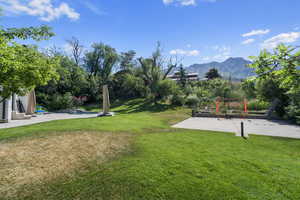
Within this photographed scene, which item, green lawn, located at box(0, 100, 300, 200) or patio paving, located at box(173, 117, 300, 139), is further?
patio paving, located at box(173, 117, 300, 139)

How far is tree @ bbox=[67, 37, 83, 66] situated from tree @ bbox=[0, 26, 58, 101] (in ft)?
106

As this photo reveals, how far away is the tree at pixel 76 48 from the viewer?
31.5 m

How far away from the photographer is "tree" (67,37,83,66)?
31469mm

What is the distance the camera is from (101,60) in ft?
110

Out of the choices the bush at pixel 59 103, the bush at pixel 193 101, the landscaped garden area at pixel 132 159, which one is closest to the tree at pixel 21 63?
the landscaped garden area at pixel 132 159

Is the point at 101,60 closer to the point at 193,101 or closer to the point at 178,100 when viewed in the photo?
the point at 178,100

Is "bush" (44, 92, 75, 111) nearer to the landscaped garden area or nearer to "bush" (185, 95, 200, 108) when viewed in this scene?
the landscaped garden area

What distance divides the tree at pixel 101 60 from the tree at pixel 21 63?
29213mm

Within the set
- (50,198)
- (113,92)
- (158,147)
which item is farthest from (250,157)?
(113,92)

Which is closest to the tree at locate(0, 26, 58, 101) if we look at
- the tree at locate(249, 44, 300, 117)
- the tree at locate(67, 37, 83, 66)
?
the tree at locate(249, 44, 300, 117)

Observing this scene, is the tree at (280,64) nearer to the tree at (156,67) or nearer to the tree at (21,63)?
the tree at (21,63)

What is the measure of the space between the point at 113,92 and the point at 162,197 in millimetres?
30978

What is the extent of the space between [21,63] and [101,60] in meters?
32.9

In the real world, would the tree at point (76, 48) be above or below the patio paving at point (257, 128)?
above
